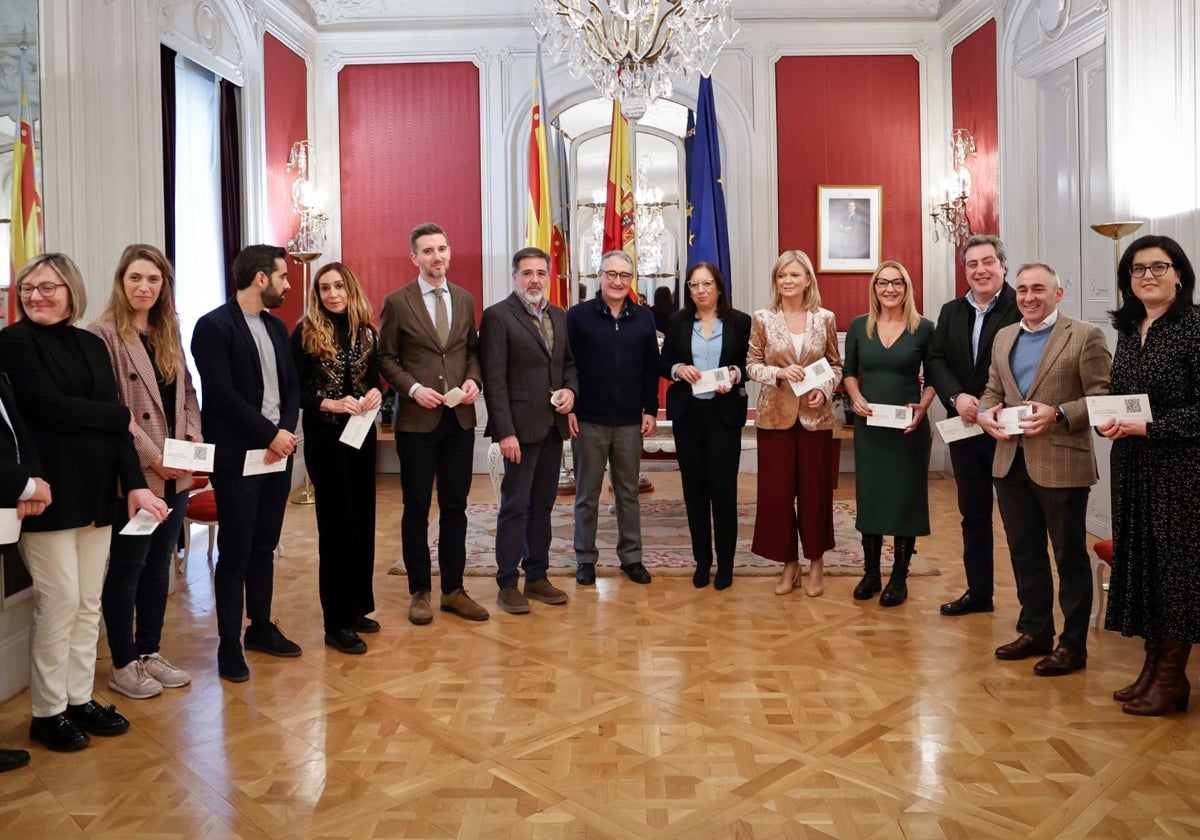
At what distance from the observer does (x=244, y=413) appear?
3479 mm

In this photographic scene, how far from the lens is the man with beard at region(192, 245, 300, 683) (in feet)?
11.5

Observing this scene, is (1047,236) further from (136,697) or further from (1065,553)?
(136,697)

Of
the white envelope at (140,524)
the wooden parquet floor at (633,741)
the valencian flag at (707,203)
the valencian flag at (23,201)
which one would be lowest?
the wooden parquet floor at (633,741)

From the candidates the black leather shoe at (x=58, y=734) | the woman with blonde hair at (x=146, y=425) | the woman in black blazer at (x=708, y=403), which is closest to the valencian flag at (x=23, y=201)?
the woman with blonde hair at (x=146, y=425)

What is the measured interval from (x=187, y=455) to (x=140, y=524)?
0.93ft

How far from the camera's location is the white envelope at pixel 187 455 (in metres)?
3.25

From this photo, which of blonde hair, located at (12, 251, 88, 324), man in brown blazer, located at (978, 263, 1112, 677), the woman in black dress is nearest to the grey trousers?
man in brown blazer, located at (978, 263, 1112, 677)

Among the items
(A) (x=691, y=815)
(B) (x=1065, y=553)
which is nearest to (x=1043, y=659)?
(B) (x=1065, y=553)

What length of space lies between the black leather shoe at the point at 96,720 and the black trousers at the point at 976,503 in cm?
326

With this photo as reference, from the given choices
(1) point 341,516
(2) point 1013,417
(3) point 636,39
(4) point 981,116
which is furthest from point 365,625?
(4) point 981,116

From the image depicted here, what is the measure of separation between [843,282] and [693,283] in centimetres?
396

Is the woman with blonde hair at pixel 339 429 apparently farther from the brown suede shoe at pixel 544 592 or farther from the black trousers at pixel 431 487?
the brown suede shoe at pixel 544 592

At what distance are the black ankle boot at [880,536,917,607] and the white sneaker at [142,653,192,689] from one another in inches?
114

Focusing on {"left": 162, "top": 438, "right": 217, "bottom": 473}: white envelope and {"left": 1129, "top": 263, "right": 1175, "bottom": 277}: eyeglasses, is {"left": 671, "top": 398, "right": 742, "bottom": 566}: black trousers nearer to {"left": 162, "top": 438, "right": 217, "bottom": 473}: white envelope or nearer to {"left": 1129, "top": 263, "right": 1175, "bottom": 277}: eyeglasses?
{"left": 1129, "top": 263, "right": 1175, "bottom": 277}: eyeglasses
